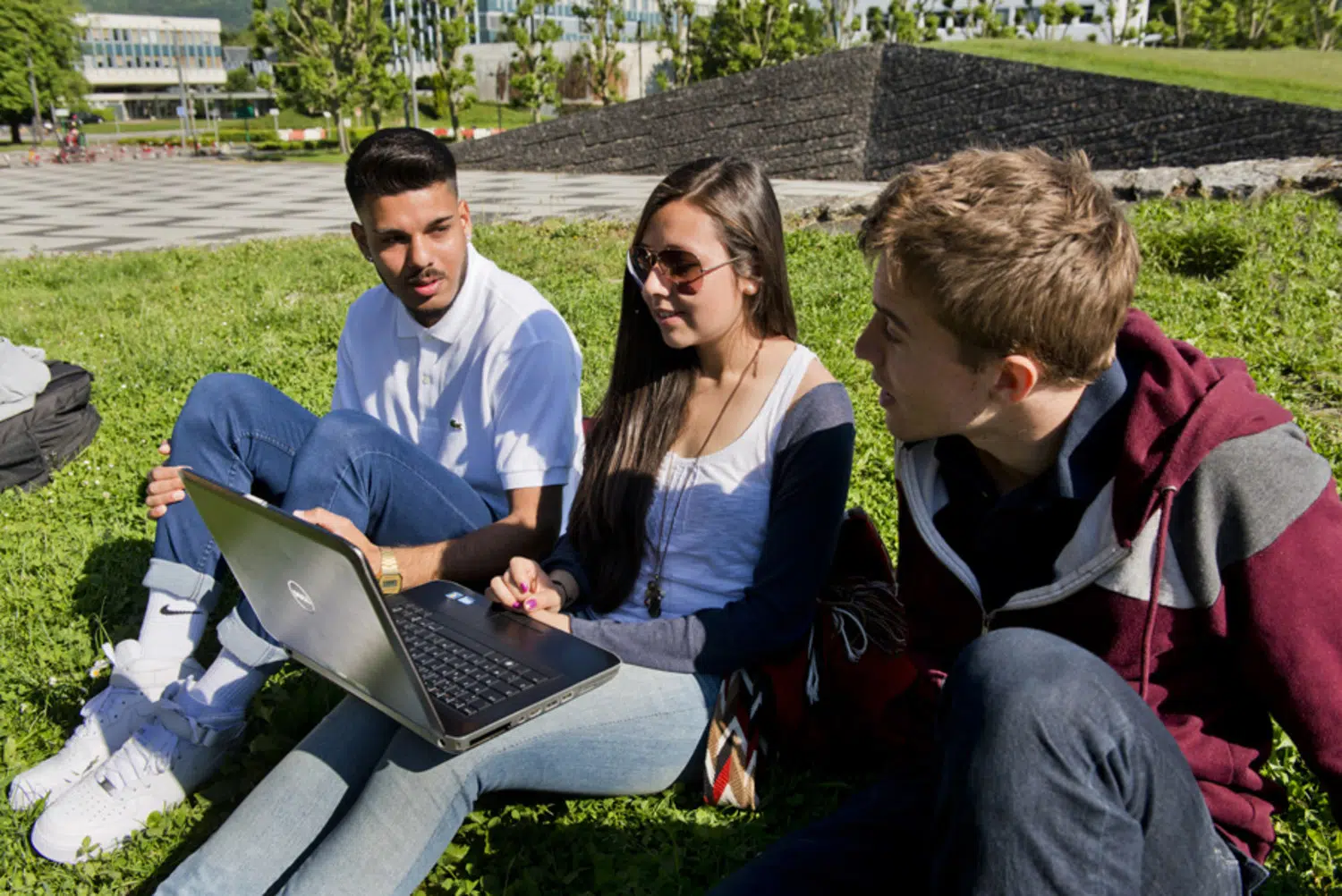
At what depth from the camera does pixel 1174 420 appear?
1515 millimetres

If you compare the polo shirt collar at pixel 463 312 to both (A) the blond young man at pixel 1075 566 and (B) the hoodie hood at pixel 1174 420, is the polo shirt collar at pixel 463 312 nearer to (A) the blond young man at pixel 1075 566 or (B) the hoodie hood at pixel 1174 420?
(A) the blond young man at pixel 1075 566

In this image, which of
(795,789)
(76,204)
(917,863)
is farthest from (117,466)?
(76,204)

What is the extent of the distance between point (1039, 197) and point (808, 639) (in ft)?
3.52

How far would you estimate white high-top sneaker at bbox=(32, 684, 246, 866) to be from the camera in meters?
2.42

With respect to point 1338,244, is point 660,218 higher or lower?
higher

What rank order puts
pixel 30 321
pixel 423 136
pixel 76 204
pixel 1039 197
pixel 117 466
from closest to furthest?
pixel 1039 197, pixel 423 136, pixel 117 466, pixel 30 321, pixel 76 204

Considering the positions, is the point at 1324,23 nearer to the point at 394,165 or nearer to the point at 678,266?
the point at 394,165

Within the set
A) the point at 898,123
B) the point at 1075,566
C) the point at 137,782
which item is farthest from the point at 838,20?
the point at 1075,566

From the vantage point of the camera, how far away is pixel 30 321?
7336mm

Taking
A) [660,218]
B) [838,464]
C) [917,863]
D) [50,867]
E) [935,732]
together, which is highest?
[660,218]

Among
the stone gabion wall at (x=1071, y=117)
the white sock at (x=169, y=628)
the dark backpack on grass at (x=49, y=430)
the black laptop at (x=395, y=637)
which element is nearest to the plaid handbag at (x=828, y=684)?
the black laptop at (x=395, y=637)

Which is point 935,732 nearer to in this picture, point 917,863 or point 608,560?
point 917,863

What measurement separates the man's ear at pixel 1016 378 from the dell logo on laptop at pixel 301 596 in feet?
3.97

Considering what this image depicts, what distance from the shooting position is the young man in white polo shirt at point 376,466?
2.53 m
